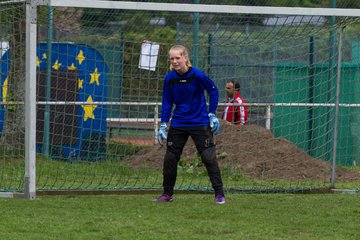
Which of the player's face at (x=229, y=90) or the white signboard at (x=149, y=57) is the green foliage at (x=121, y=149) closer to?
the white signboard at (x=149, y=57)

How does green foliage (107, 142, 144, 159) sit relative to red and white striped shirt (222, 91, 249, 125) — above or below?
below

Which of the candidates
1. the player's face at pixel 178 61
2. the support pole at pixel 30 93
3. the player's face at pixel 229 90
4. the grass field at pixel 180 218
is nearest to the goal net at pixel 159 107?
the player's face at pixel 229 90

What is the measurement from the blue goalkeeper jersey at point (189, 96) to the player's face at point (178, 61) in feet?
0.32

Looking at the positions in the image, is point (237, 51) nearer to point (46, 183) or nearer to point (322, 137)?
point (322, 137)

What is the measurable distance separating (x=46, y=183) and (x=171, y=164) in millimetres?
2830

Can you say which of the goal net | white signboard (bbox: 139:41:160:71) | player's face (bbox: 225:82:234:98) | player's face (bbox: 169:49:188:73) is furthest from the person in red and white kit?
player's face (bbox: 169:49:188:73)

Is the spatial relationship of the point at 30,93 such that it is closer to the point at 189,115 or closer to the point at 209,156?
the point at 189,115

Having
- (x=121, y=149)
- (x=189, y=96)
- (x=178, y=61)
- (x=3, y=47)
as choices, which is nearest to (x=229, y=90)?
(x=121, y=149)

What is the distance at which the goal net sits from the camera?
43.0ft

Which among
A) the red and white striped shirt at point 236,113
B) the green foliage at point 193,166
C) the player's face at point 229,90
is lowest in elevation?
A: the green foliage at point 193,166

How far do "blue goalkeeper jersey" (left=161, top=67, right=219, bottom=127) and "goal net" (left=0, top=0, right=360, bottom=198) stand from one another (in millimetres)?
1725

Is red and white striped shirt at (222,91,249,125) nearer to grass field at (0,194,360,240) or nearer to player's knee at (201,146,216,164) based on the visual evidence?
grass field at (0,194,360,240)

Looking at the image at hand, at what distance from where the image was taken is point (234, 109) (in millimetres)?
15406

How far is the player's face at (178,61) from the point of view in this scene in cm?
1055
